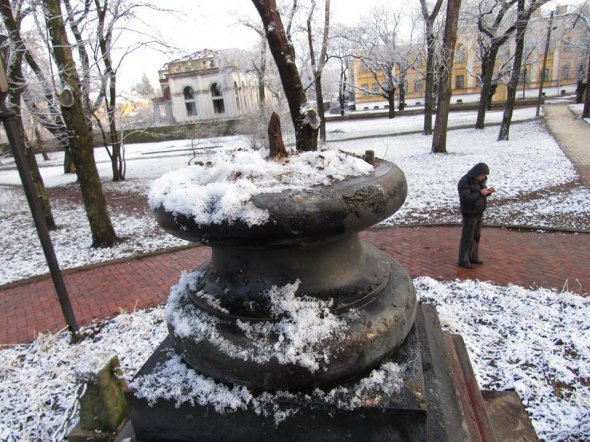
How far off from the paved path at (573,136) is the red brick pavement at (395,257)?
5.24 m

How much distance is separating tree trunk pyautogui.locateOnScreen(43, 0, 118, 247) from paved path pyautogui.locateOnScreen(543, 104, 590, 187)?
37.8 feet

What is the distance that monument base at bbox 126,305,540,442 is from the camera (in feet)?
4.57

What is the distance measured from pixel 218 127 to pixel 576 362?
2812 centimetres

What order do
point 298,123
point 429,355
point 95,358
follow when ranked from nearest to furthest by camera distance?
point 429,355, point 95,358, point 298,123

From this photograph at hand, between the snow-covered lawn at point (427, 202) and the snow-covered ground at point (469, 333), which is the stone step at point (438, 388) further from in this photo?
the snow-covered lawn at point (427, 202)

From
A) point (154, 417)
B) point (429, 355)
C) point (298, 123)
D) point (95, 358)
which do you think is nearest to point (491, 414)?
point (429, 355)

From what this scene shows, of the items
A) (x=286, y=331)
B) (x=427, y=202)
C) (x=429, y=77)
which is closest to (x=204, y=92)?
(x=429, y=77)

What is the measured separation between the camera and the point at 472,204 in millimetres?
5355

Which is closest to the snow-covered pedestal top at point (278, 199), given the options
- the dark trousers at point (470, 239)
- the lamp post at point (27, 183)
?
the lamp post at point (27, 183)

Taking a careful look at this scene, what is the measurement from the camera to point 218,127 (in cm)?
2905

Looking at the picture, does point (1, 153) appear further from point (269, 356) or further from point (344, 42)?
point (269, 356)

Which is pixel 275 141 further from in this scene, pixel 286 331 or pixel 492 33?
pixel 492 33

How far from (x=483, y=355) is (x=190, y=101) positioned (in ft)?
175

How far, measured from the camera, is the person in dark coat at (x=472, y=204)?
17.4 feet
